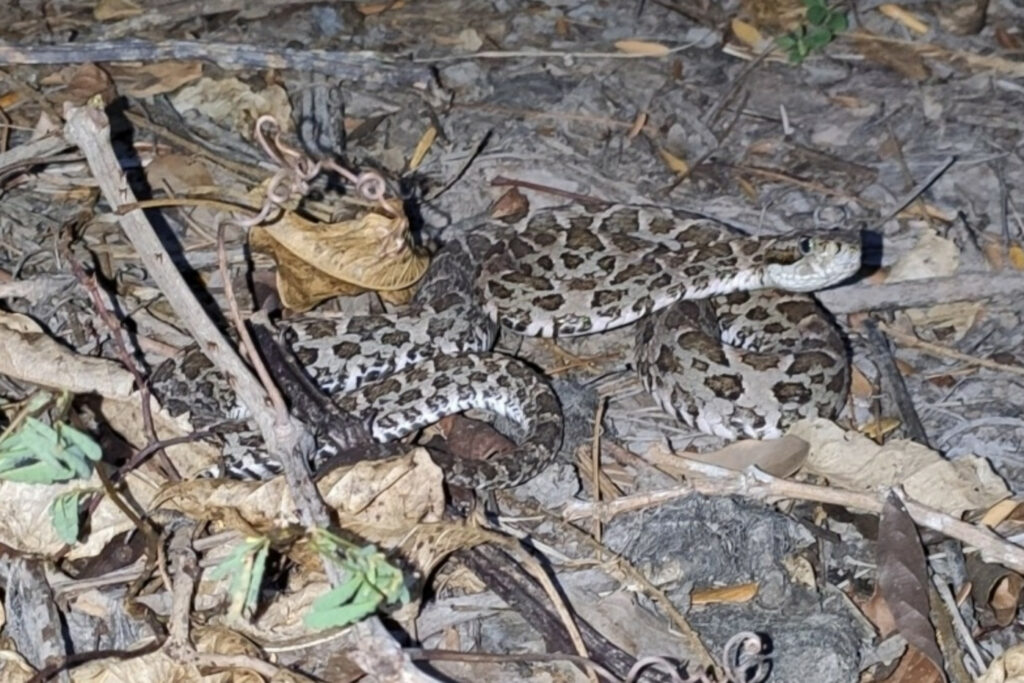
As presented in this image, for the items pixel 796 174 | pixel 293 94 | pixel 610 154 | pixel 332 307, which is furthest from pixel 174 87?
pixel 796 174

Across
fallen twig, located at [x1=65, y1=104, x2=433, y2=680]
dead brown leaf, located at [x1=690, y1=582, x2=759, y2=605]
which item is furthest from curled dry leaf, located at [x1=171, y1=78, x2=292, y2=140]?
dead brown leaf, located at [x1=690, y1=582, x2=759, y2=605]

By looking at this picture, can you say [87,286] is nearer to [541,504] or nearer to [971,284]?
[541,504]

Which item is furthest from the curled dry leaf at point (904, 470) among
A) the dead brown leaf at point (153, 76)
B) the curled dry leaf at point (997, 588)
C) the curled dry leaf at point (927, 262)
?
the dead brown leaf at point (153, 76)

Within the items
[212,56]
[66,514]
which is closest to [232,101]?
[212,56]

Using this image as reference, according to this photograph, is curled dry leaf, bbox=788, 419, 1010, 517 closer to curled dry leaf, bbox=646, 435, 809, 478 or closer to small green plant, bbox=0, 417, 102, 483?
curled dry leaf, bbox=646, 435, 809, 478

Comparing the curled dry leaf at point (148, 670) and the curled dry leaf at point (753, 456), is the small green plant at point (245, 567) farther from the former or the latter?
the curled dry leaf at point (753, 456)

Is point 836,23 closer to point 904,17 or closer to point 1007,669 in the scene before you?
point 904,17

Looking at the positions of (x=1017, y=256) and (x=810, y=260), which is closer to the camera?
(x=810, y=260)
